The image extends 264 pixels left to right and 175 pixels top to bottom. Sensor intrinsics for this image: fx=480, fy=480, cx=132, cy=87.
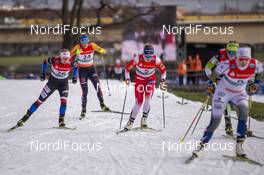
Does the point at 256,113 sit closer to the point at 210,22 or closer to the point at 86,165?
the point at 86,165

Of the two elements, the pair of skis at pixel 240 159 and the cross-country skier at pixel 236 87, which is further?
the pair of skis at pixel 240 159

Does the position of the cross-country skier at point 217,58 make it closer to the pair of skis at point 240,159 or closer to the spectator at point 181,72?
the pair of skis at point 240,159

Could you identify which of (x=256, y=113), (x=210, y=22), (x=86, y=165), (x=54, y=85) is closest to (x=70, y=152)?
(x=86, y=165)

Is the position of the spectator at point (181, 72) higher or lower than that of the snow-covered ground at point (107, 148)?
higher

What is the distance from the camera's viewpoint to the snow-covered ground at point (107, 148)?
29.0 feet

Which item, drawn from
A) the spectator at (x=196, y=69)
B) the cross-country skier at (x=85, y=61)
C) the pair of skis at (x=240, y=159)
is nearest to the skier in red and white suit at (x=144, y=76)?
the cross-country skier at (x=85, y=61)

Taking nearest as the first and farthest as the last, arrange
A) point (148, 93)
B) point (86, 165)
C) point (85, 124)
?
point (86, 165)
point (148, 93)
point (85, 124)

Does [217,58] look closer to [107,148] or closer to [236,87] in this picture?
[236,87]

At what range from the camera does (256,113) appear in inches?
674

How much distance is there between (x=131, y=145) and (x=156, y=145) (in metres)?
0.56

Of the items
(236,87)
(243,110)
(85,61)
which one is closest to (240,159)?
(243,110)

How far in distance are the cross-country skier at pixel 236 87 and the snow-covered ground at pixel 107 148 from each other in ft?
2.24

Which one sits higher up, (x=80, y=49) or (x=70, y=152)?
(x=80, y=49)

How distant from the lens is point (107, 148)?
413 inches
